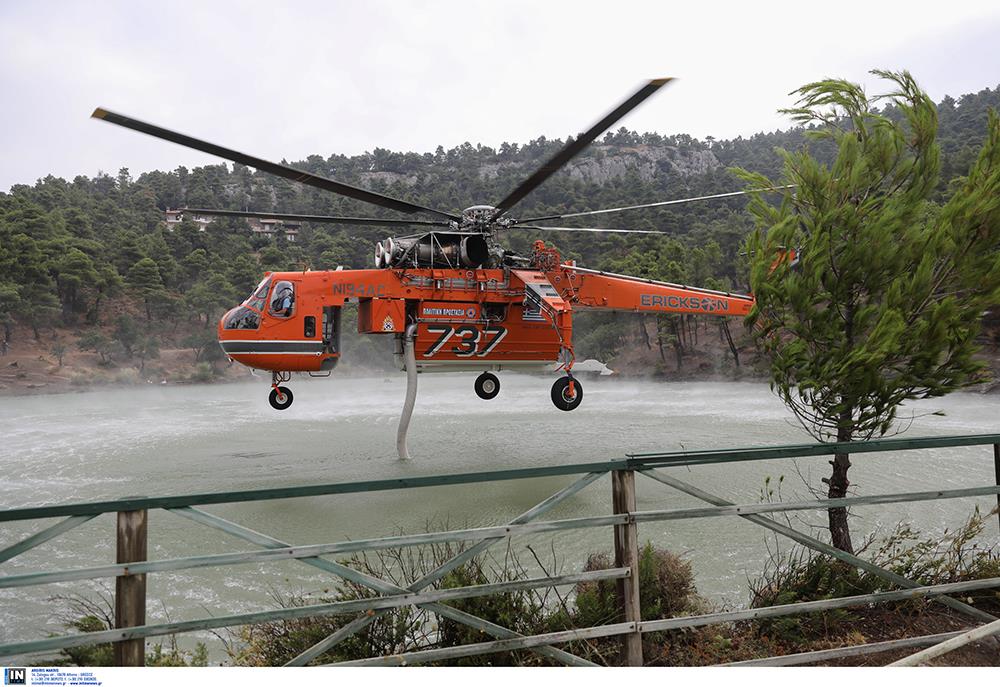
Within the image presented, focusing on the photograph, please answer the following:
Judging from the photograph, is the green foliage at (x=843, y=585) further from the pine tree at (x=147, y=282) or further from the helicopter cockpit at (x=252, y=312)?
the pine tree at (x=147, y=282)

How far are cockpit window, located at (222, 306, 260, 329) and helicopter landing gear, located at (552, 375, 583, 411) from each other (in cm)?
467

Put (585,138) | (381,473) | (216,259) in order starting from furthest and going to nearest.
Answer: (216,259) < (381,473) < (585,138)

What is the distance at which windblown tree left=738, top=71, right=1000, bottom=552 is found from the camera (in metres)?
4.44

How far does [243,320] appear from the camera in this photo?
32.4 ft

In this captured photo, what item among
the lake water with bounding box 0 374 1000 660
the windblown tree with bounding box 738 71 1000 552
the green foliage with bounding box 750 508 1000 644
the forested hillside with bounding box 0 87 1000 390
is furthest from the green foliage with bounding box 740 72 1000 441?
the forested hillside with bounding box 0 87 1000 390

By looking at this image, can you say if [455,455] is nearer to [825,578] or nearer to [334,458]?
[334,458]

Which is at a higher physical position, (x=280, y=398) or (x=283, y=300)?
(x=283, y=300)

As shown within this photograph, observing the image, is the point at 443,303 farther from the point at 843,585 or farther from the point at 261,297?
the point at 843,585

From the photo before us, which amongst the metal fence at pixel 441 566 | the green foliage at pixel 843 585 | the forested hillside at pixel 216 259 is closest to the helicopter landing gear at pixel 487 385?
the green foliage at pixel 843 585

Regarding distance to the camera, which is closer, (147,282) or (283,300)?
(283,300)

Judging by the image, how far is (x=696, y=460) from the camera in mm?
3090

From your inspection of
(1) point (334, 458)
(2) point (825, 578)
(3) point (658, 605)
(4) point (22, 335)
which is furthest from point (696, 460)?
(4) point (22, 335)

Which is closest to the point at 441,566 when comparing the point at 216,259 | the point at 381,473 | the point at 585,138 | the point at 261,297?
the point at 585,138

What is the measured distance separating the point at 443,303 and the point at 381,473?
278 centimetres
